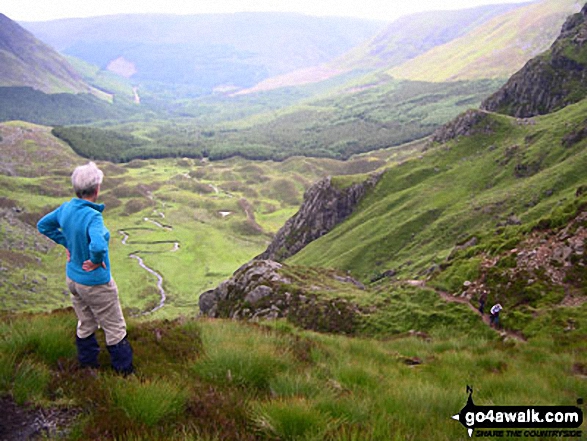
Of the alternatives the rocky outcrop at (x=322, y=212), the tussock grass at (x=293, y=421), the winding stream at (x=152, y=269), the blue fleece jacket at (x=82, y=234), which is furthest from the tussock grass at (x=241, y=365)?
the winding stream at (x=152, y=269)

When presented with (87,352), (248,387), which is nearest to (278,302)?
(87,352)

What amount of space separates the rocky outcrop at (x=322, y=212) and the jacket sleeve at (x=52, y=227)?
8110cm

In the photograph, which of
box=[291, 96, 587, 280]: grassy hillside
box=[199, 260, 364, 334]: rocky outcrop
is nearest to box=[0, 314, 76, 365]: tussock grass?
box=[199, 260, 364, 334]: rocky outcrop

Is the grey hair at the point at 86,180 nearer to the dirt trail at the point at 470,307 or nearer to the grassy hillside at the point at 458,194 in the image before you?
the dirt trail at the point at 470,307

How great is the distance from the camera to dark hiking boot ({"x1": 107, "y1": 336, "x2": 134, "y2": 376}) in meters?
8.74

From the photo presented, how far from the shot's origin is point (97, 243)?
8.46m

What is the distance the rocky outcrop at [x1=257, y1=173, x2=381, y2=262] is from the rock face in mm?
47402

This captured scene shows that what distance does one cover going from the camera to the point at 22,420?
689 centimetres

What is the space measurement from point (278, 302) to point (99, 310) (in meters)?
26.3

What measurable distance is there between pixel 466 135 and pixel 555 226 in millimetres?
68472

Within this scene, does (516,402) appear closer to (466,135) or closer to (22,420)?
(22,420)

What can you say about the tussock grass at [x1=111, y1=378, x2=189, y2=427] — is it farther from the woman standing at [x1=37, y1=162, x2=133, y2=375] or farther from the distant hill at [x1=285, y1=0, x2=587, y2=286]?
the distant hill at [x1=285, y1=0, x2=587, y2=286]

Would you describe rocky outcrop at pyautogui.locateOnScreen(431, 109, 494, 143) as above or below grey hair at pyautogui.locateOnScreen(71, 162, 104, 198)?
below

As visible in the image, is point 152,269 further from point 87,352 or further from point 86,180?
point 86,180
